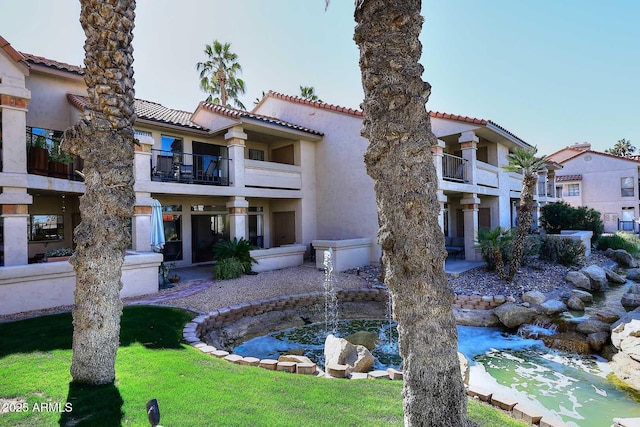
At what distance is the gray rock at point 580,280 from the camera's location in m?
14.5

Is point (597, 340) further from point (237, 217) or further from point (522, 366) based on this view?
point (237, 217)

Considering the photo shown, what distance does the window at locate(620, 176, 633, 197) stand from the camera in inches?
1351

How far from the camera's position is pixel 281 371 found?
20.9ft

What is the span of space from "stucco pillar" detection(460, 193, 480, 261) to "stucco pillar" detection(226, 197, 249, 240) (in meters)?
11.4

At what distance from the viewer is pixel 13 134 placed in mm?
10195

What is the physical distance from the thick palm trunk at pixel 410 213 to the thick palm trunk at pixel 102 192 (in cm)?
404

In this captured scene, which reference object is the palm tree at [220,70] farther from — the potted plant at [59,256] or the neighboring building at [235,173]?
the potted plant at [59,256]

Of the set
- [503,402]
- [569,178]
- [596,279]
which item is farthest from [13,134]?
[569,178]

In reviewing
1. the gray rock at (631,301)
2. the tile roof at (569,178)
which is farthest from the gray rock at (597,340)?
the tile roof at (569,178)

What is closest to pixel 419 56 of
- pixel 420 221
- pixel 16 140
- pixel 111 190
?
pixel 420 221

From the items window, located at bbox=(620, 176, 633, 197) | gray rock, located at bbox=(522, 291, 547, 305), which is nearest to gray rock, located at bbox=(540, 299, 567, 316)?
gray rock, located at bbox=(522, 291, 547, 305)

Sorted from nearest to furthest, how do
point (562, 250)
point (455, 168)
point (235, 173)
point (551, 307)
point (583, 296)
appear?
point (551, 307), point (583, 296), point (235, 173), point (562, 250), point (455, 168)

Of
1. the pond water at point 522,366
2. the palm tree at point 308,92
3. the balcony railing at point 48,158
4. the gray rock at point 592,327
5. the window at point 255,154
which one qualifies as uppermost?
the palm tree at point 308,92

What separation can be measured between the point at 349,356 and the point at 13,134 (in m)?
11.7
